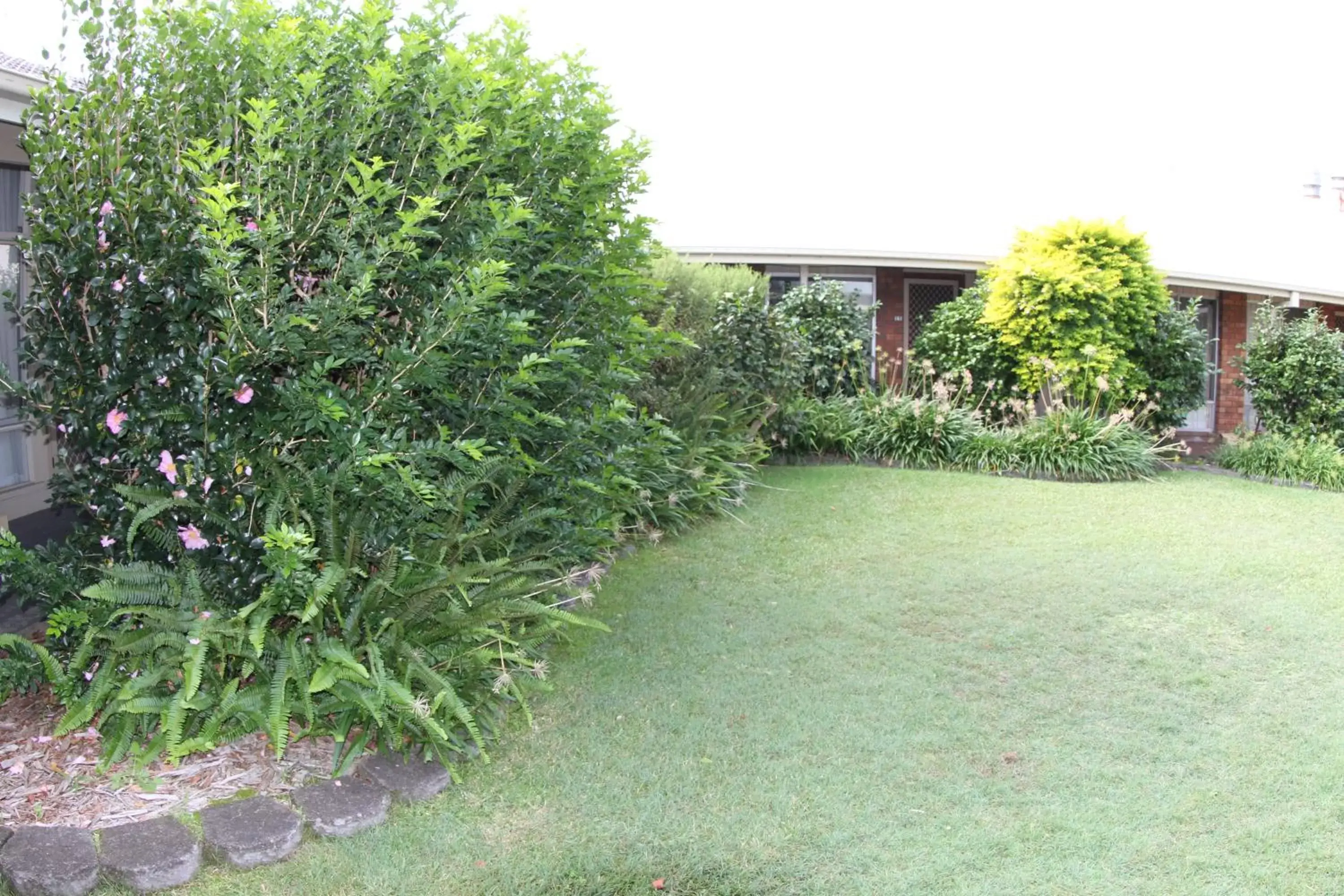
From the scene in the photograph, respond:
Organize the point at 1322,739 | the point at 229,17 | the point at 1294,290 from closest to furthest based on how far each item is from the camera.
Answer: the point at 229,17 → the point at 1322,739 → the point at 1294,290

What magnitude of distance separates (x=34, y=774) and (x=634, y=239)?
3.64m

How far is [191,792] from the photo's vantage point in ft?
13.1

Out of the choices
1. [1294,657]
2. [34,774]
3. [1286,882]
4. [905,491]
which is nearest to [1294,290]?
[905,491]

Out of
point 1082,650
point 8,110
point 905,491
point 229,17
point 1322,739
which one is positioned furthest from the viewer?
point 905,491

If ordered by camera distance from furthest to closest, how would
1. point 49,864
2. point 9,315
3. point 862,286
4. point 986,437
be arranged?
point 862,286
point 986,437
point 9,315
point 49,864

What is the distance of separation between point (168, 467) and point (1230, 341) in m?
16.8

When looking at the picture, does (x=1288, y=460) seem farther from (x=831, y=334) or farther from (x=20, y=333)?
(x=20, y=333)

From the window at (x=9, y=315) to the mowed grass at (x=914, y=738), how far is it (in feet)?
14.1

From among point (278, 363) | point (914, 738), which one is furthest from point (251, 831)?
point (914, 738)

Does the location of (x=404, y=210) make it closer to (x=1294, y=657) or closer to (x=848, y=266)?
(x=1294, y=657)

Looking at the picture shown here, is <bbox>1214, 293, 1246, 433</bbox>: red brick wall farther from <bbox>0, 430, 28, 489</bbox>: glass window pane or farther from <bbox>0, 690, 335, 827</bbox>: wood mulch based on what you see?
<bbox>0, 690, 335, 827</bbox>: wood mulch

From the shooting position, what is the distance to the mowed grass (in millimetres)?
3744

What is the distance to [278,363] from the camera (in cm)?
423

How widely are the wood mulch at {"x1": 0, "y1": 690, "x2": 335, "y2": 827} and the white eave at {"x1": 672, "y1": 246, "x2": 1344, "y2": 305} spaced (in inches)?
441
